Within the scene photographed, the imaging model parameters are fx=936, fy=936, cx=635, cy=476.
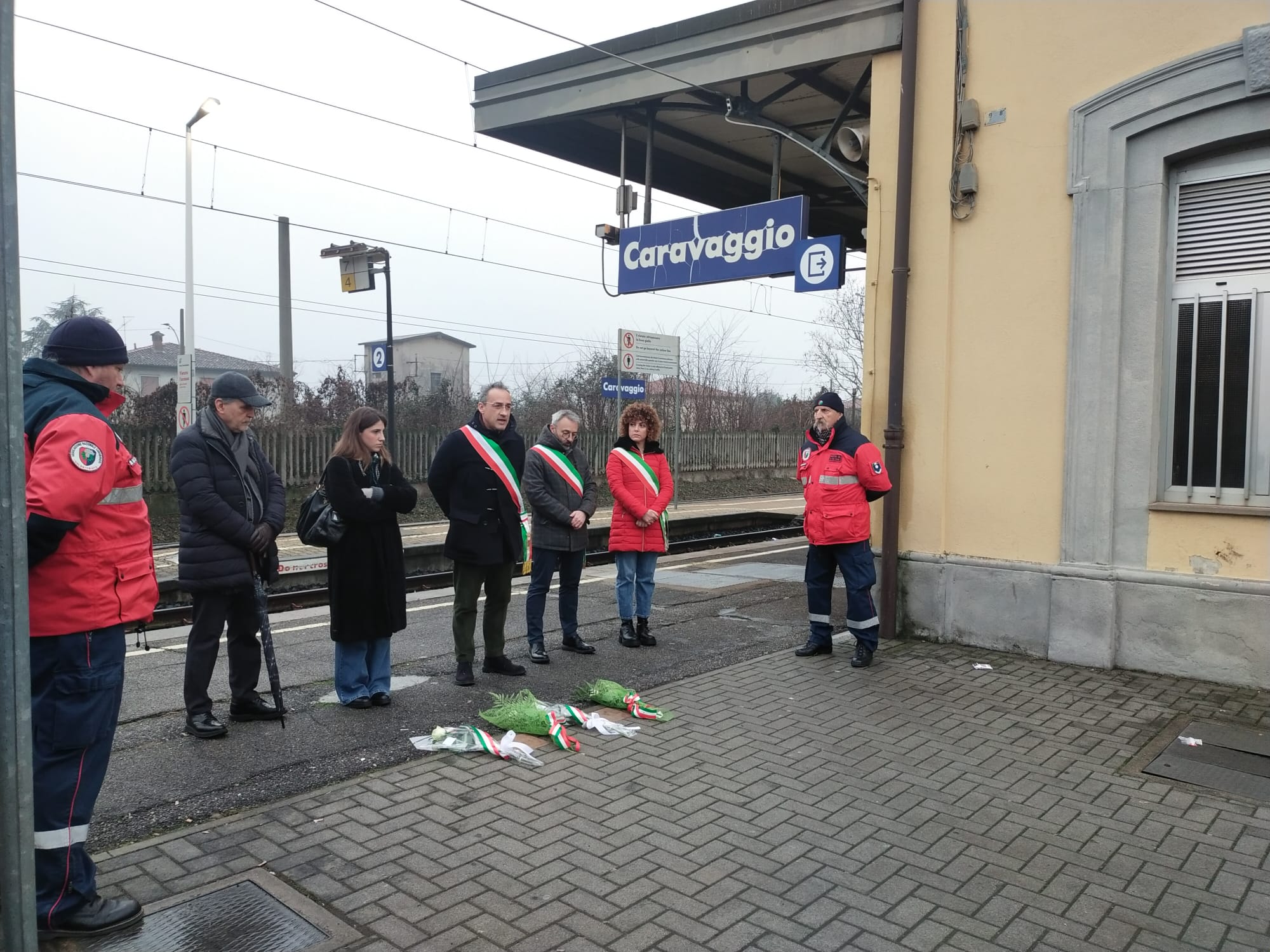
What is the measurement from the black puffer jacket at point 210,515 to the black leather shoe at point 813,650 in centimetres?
399

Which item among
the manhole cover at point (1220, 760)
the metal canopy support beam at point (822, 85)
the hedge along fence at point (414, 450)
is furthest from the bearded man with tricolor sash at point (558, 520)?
the hedge along fence at point (414, 450)

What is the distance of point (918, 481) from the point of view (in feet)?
24.8

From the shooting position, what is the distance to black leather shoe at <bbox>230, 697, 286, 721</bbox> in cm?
535

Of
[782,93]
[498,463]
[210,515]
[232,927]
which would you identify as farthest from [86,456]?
[782,93]

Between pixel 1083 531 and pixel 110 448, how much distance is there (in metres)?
6.12

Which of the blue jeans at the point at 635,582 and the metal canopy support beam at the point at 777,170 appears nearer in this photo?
the blue jeans at the point at 635,582

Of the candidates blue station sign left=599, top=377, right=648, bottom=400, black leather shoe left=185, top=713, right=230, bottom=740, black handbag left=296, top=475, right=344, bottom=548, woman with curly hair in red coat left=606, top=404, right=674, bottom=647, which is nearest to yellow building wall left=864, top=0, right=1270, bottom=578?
woman with curly hair in red coat left=606, top=404, right=674, bottom=647

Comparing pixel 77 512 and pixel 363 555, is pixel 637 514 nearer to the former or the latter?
pixel 363 555

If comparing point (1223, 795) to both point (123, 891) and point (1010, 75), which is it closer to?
point (123, 891)

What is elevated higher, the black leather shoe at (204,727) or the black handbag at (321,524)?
the black handbag at (321,524)

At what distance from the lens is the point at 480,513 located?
618cm

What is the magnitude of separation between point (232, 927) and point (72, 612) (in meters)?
1.19

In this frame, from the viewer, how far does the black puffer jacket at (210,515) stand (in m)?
4.95

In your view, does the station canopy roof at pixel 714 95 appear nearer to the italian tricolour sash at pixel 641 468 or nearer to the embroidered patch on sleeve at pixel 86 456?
the italian tricolour sash at pixel 641 468
